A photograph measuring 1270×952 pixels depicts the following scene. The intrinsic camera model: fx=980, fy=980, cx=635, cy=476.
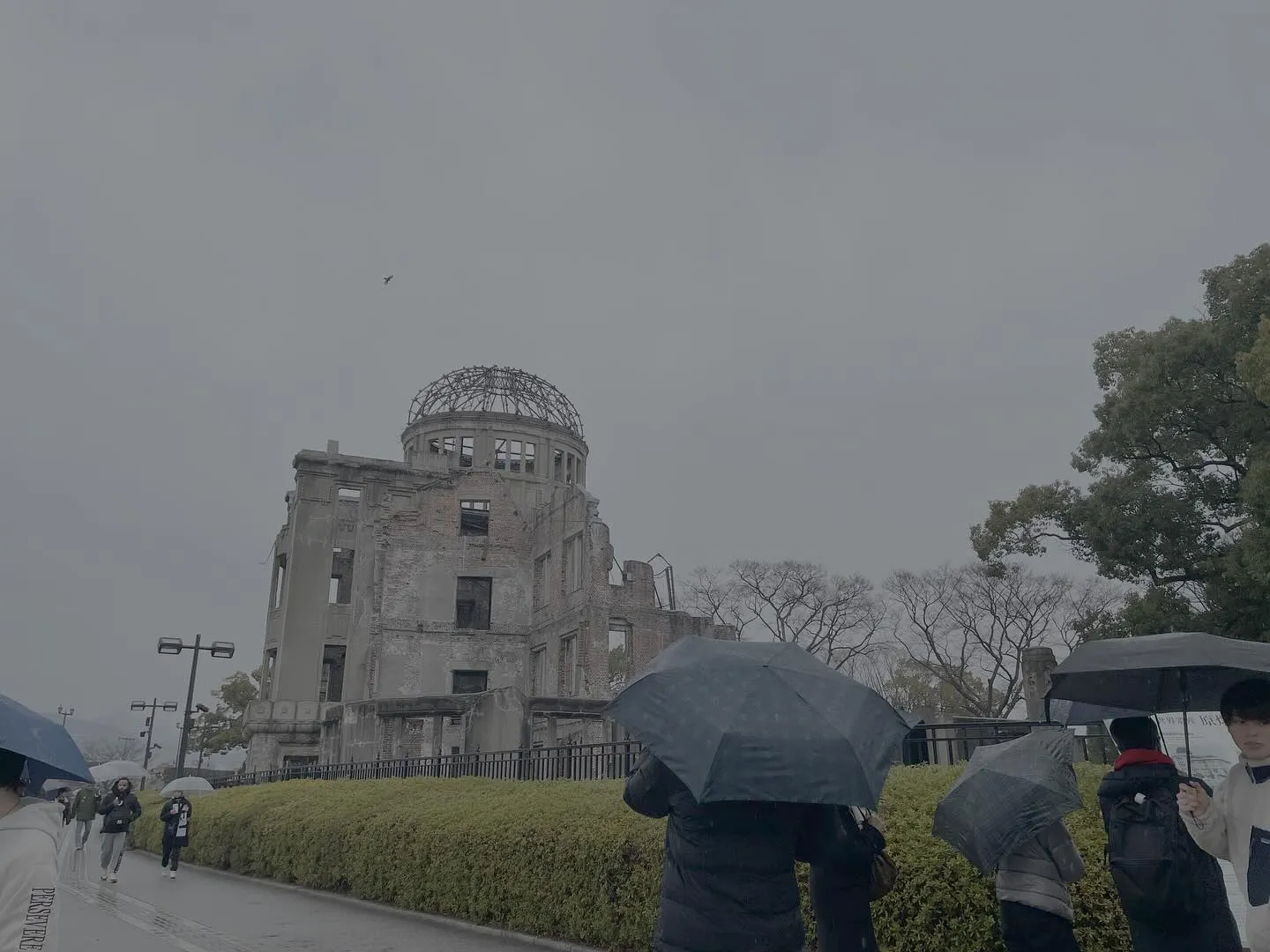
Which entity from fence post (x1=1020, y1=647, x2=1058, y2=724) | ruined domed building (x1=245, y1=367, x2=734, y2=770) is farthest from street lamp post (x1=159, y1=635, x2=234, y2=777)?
fence post (x1=1020, y1=647, x2=1058, y2=724)

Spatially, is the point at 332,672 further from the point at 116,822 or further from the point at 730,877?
the point at 730,877

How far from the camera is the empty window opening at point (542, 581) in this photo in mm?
39725

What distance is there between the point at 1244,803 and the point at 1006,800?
3.59ft

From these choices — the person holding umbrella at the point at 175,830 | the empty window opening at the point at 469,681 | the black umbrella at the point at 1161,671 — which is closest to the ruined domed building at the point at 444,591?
the empty window opening at the point at 469,681

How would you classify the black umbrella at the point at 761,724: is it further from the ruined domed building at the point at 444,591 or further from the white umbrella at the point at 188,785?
the ruined domed building at the point at 444,591

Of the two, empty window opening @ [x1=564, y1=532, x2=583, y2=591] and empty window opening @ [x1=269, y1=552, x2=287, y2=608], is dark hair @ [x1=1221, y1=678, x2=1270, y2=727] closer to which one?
empty window opening @ [x1=564, y1=532, x2=583, y2=591]

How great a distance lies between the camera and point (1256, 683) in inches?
156

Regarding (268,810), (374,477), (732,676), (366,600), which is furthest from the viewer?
(374,477)

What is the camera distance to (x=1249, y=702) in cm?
392

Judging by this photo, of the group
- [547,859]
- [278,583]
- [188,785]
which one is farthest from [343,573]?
[547,859]

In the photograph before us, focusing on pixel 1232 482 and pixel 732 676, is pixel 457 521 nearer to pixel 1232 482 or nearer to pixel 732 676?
pixel 1232 482

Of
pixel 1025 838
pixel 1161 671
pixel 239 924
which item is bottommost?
pixel 239 924

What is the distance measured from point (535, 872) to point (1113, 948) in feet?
17.5

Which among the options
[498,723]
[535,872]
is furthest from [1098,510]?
[535,872]
